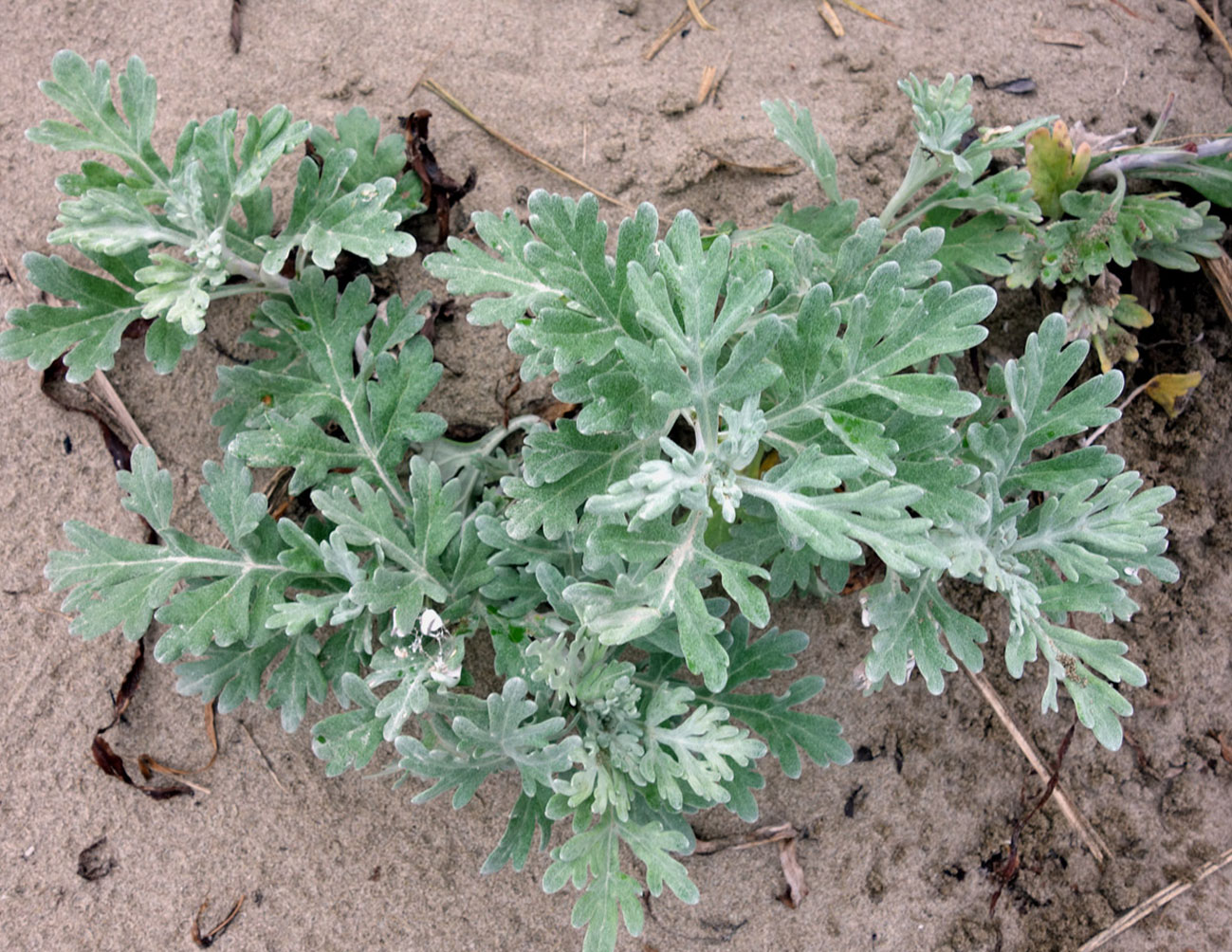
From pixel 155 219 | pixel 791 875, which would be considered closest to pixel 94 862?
pixel 155 219

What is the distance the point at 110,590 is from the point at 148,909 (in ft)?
3.62

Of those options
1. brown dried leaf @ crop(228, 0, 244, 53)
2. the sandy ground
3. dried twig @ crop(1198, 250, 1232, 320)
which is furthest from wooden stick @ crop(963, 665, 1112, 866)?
brown dried leaf @ crop(228, 0, 244, 53)

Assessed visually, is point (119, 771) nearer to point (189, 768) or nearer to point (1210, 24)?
point (189, 768)

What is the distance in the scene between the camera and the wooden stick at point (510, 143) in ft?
10.1

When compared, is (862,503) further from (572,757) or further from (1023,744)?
(1023,744)

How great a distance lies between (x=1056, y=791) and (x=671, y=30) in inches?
115

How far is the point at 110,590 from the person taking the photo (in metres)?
2.45

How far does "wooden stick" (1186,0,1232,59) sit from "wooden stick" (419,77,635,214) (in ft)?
7.26

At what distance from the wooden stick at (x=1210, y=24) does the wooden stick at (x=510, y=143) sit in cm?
221

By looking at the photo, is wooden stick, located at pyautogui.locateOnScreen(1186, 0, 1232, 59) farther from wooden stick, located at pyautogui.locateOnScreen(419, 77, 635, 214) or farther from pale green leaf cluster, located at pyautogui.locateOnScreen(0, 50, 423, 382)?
pale green leaf cluster, located at pyautogui.locateOnScreen(0, 50, 423, 382)

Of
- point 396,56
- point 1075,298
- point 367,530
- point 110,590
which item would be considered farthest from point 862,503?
point 396,56

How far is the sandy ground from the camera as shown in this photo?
2855 millimetres

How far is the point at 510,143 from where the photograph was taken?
10.1ft

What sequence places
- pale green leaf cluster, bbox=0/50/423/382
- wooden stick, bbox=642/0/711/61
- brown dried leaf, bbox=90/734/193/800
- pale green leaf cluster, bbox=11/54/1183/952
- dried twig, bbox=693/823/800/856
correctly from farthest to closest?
wooden stick, bbox=642/0/711/61 < dried twig, bbox=693/823/800/856 < brown dried leaf, bbox=90/734/193/800 < pale green leaf cluster, bbox=0/50/423/382 < pale green leaf cluster, bbox=11/54/1183/952
